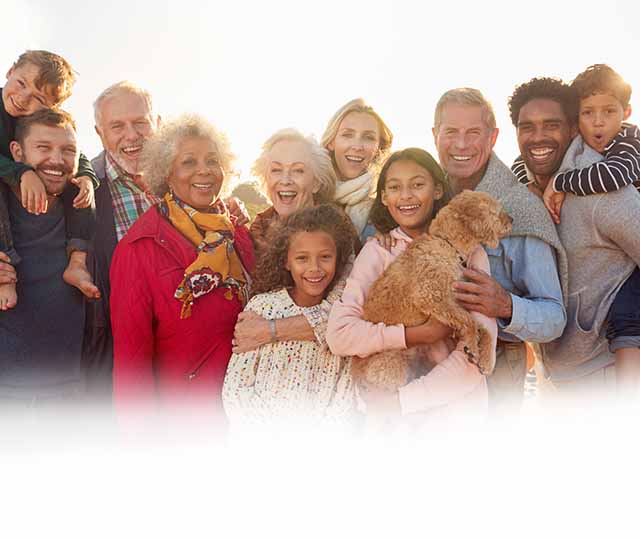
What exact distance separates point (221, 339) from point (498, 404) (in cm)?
172

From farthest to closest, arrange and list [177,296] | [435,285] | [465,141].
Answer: [465,141] < [177,296] < [435,285]

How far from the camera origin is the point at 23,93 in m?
4.74

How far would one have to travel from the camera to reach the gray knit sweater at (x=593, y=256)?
3967 mm

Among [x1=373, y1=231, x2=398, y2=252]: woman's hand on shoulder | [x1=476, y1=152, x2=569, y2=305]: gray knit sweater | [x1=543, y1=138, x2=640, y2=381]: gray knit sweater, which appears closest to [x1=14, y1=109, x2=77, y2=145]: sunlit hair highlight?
[x1=373, y1=231, x2=398, y2=252]: woman's hand on shoulder

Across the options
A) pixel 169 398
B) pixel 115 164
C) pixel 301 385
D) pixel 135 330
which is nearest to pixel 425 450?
pixel 301 385

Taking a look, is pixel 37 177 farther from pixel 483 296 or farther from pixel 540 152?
pixel 540 152

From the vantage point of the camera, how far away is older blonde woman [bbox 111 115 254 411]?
12.6ft

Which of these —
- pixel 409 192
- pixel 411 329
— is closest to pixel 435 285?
pixel 411 329

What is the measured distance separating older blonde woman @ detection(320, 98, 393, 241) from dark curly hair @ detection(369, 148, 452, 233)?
586 millimetres

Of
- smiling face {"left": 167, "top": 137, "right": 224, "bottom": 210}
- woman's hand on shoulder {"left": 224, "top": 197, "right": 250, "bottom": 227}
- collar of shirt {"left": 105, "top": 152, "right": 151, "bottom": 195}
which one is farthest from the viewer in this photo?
collar of shirt {"left": 105, "top": 152, "right": 151, "bottom": 195}

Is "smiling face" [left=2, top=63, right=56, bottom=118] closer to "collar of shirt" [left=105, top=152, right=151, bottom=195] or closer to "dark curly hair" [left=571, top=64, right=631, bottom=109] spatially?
"collar of shirt" [left=105, top=152, right=151, bottom=195]

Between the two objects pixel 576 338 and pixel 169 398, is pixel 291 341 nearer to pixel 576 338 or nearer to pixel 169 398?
pixel 169 398

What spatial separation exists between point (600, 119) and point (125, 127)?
344 cm

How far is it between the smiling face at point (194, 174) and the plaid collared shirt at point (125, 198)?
80 cm
